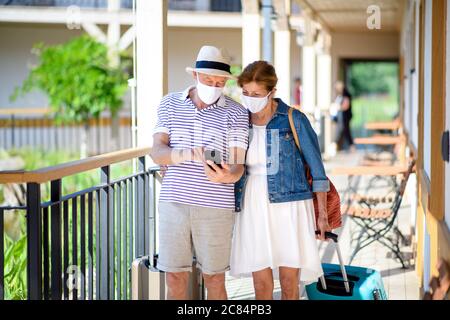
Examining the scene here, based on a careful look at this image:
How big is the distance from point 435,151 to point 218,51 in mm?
1379

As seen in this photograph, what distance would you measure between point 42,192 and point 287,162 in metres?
5.79

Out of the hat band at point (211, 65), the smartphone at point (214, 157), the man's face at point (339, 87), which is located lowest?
the smartphone at point (214, 157)

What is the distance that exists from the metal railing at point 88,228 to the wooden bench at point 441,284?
1.37 metres

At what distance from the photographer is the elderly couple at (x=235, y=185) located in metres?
3.27

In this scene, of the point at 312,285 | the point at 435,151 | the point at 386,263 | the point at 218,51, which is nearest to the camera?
the point at 218,51

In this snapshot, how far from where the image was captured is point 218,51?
3.33m

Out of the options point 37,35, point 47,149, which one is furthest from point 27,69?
point 47,149

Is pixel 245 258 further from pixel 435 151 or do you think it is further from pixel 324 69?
pixel 324 69

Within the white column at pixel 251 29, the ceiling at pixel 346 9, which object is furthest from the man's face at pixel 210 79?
the ceiling at pixel 346 9

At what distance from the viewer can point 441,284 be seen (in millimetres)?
3062

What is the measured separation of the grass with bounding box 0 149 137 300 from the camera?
4.91m

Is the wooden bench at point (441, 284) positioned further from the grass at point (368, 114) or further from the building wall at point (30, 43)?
the grass at point (368, 114)

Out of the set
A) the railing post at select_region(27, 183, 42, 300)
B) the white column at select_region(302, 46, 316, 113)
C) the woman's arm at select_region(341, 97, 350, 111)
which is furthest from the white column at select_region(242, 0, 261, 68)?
the woman's arm at select_region(341, 97, 350, 111)

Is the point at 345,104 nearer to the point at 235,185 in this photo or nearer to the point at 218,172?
the point at 235,185
